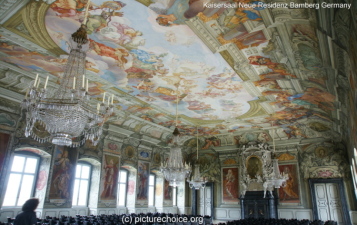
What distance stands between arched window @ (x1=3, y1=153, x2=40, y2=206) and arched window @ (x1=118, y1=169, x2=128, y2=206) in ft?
17.8

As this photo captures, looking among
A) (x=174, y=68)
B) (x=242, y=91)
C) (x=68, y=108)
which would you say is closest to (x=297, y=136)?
(x=242, y=91)

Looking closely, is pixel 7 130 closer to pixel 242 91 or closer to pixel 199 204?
pixel 242 91

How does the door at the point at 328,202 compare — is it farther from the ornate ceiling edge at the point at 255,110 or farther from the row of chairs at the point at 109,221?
the row of chairs at the point at 109,221

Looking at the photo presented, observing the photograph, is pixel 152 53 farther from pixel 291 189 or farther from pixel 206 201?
pixel 206 201

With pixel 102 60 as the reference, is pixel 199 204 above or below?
below

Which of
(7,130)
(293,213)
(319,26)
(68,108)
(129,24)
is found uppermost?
(129,24)

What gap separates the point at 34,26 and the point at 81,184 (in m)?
9.20

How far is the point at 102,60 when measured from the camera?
8055 millimetres

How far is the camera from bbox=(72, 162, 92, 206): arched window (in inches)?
508

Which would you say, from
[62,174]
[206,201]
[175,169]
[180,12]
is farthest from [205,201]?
[180,12]

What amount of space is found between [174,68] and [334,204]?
14115 millimetres

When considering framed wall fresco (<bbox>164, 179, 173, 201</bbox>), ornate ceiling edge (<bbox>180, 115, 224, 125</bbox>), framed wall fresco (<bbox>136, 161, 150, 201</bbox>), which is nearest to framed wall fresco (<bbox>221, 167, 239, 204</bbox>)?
framed wall fresco (<bbox>164, 179, 173, 201</bbox>)

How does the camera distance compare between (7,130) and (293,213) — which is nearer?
(7,130)

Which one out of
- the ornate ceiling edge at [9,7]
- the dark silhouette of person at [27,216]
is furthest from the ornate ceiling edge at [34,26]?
the dark silhouette of person at [27,216]
